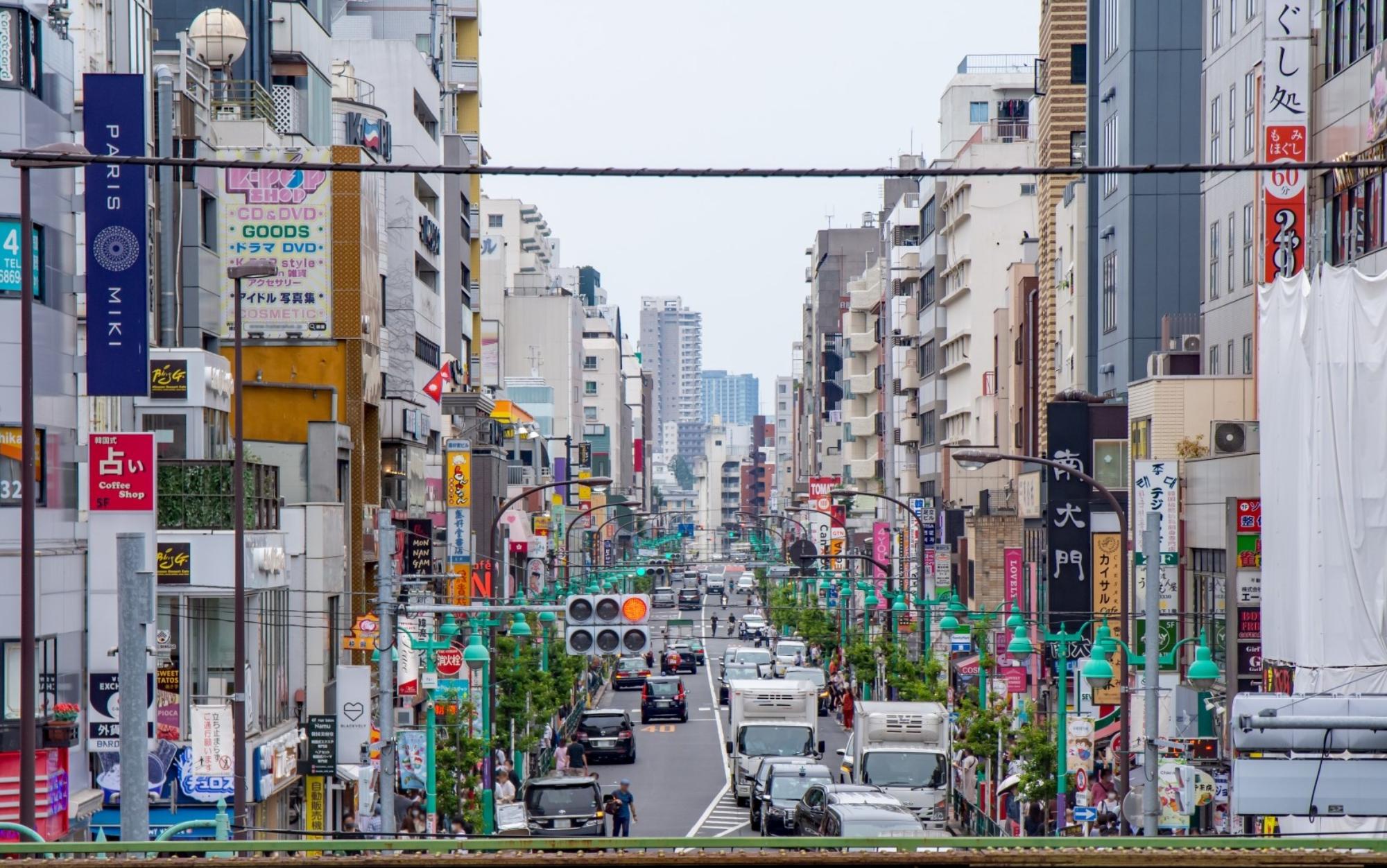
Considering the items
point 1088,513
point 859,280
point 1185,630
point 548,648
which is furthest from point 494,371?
point 1185,630

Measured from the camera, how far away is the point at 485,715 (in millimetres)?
46125

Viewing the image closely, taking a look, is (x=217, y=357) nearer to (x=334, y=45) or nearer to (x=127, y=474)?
(x=127, y=474)

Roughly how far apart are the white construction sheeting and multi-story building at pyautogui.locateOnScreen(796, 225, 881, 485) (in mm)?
141744

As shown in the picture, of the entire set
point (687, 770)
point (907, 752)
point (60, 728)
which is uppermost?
point (60, 728)

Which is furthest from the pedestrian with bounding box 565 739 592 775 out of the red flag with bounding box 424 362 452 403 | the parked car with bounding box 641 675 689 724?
the red flag with bounding box 424 362 452 403

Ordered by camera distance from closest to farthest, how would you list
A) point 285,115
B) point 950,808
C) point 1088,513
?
point 950,808, point 1088,513, point 285,115

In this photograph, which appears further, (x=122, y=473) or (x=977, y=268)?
(x=977, y=268)

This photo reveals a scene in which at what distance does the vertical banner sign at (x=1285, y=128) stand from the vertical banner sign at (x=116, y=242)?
63.3 feet

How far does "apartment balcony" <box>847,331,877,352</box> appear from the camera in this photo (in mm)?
141375

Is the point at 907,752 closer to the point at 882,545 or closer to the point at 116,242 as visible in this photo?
the point at 116,242

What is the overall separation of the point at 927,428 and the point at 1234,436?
240 ft

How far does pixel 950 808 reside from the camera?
47594 mm

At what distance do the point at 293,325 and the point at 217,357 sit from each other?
10.2 m

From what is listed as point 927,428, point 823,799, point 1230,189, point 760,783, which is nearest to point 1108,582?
point 1230,189
